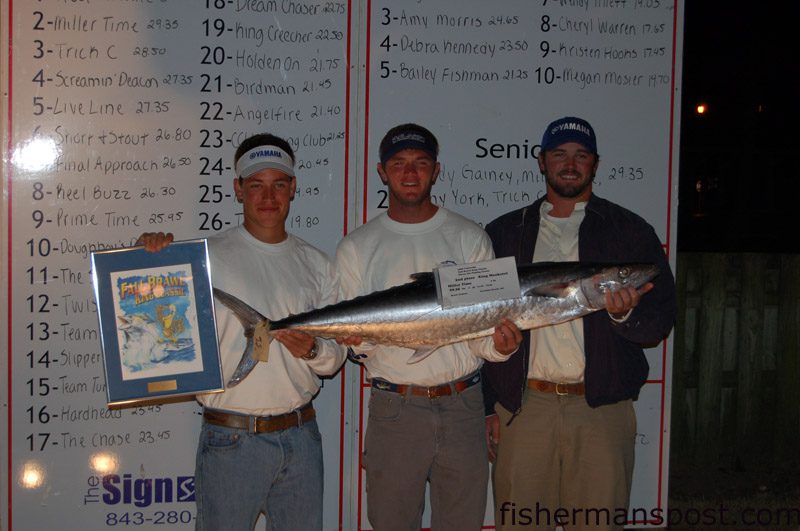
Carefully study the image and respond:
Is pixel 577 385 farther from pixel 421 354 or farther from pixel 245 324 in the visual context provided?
pixel 245 324

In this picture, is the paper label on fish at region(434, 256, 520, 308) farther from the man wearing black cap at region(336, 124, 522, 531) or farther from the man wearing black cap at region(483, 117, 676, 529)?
the man wearing black cap at region(483, 117, 676, 529)

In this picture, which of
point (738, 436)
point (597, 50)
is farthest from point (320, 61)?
point (738, 436)

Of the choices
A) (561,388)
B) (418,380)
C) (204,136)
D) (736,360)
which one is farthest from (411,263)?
(736,360)

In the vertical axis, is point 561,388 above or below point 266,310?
below

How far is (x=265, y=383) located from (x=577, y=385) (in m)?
1.46

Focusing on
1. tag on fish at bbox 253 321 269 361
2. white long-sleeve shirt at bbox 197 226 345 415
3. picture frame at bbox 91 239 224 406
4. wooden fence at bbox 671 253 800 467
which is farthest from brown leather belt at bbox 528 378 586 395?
wooden fence at bbox 671 253 800 467

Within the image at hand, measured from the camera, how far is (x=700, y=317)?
565cm

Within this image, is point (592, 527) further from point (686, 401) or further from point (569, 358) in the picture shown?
point (686, 401)

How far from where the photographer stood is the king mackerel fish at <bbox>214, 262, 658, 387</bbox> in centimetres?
296

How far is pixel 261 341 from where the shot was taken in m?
2.84

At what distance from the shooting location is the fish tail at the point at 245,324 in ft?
9.39

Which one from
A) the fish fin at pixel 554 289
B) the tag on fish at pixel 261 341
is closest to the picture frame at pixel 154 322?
the tag on fish at pixel 261 341

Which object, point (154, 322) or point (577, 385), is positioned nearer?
point (154, 322)

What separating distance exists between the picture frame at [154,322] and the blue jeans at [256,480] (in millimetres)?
295
